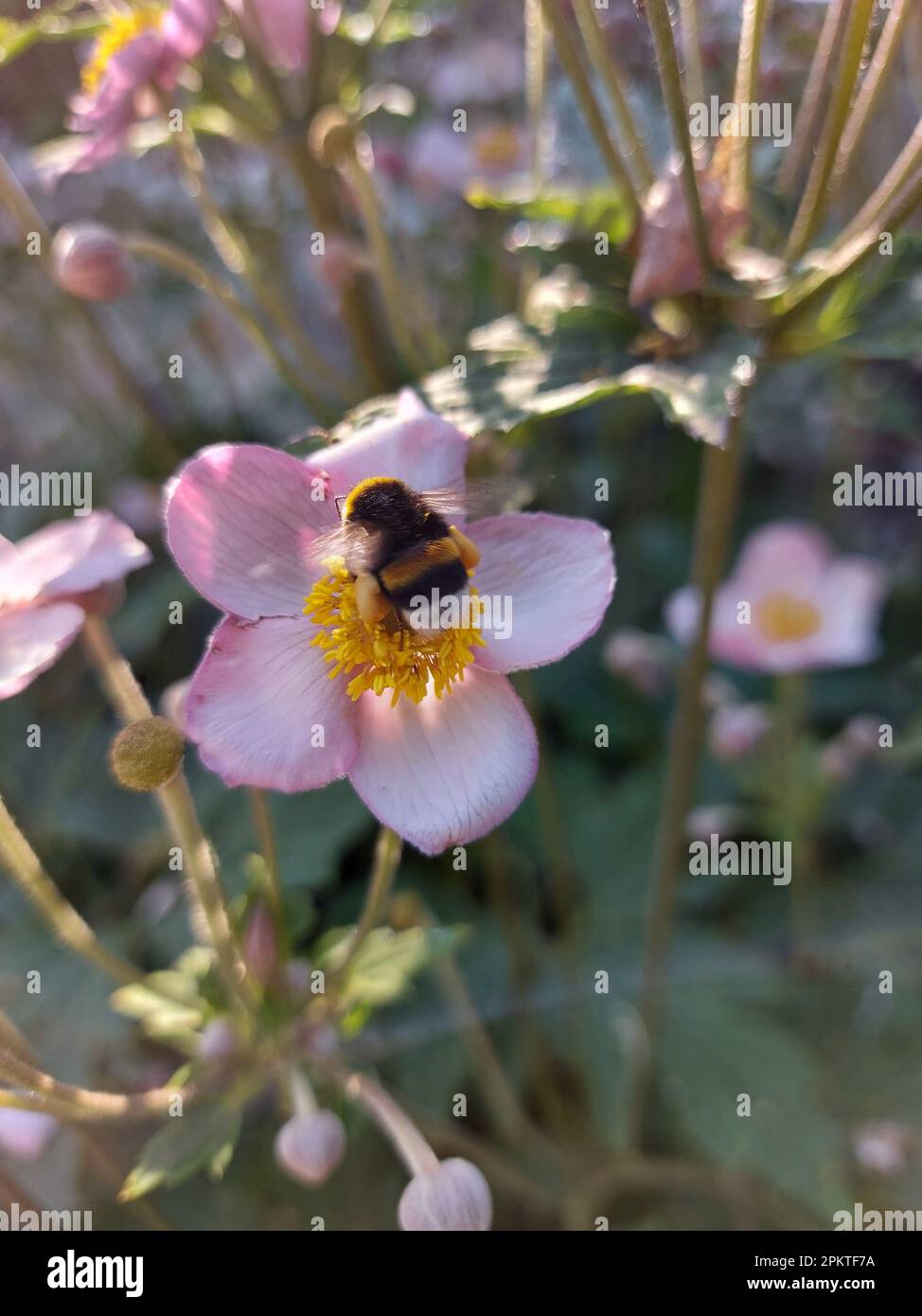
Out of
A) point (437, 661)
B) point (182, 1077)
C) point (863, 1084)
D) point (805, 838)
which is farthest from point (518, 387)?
point (863, 1084)

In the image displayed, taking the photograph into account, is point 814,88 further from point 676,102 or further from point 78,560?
point 78,560

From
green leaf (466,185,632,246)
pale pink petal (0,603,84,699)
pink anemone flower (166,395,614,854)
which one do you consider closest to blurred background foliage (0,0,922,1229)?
green leaf (466,185,632,246)

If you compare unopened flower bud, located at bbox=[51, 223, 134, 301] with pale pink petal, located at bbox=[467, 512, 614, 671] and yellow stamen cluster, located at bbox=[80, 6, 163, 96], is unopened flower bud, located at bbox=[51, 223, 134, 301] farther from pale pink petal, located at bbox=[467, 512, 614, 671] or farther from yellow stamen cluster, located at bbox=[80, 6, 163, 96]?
pale pink petal, located at bbox=[467, 512, 614, 671]

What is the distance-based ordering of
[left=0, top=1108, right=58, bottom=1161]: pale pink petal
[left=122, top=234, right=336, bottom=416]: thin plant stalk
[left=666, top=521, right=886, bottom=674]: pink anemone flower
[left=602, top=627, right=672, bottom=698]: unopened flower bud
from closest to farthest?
[left=122, top=234, right=336, bottom=416]: thin plant stalk → [left=0, top=1108, right=58, bottom=1161]: pale pink petal → [left=602, top=627, right=672, bottom=698]: unopened flower bud → [left=666, top=521, right=886, bottom=674]: pink anemone flower

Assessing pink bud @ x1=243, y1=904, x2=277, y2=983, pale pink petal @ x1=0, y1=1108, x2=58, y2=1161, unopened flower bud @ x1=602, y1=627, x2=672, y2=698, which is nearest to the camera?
pink bud @ x1=243, y1=904, x2=277, y2=983

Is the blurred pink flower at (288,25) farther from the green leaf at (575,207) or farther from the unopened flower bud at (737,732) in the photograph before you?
the unopened flower bud at (737,732)

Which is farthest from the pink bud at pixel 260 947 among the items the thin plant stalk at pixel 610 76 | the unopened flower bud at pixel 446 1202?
the thin plant stalk at pixel 610 76

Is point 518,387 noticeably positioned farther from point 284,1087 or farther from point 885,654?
point 885,654

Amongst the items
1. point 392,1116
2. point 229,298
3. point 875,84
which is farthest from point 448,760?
point 875,84
